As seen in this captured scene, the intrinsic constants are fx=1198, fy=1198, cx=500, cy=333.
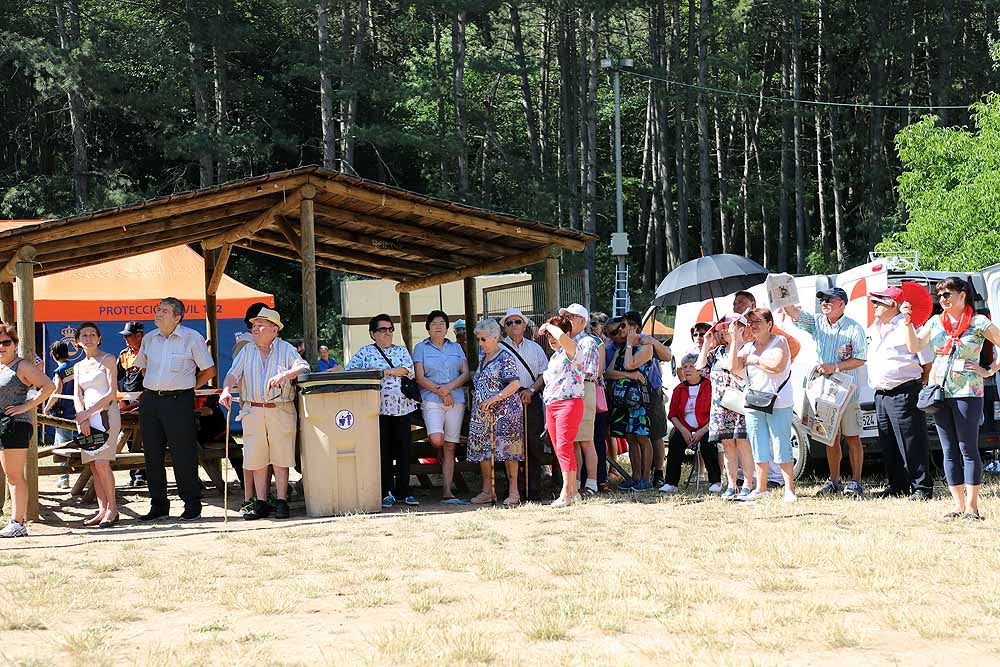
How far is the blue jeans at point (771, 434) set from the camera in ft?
30.5

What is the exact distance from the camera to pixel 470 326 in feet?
46.3

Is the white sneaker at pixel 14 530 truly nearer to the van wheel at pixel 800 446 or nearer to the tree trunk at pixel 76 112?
the van wheel at pixel 800 446

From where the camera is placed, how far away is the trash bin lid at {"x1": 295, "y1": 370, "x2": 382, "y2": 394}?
31.0 feet

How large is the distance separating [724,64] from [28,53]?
2052 cm

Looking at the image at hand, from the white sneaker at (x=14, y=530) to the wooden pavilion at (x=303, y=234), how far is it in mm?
719

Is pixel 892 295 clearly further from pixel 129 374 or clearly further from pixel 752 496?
pixel 129 374

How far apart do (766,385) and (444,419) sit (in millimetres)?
2824

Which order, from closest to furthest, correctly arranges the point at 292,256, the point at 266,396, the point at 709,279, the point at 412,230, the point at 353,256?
1. the point at 266,396
2. the point at 412,230
3. the point at 709,279
4. the point at 353,256
5. the point at 292,256

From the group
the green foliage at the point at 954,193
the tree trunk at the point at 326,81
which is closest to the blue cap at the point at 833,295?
the green foliage at the point at 954,193

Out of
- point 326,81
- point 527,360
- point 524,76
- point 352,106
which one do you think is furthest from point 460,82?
point 527,360

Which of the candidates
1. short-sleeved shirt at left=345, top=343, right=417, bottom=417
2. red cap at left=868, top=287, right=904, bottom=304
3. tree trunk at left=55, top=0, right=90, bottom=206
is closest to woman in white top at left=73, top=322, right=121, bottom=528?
short-sleeved shirt at left=345, top=343, right=417, bottom=417

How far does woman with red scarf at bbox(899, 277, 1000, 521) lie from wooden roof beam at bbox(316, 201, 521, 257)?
17.0 ft

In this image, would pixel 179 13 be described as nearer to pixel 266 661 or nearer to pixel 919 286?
pixel 919 286

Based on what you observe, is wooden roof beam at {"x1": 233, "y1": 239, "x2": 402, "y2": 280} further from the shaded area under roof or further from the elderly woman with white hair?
the elderly woman with white hair
